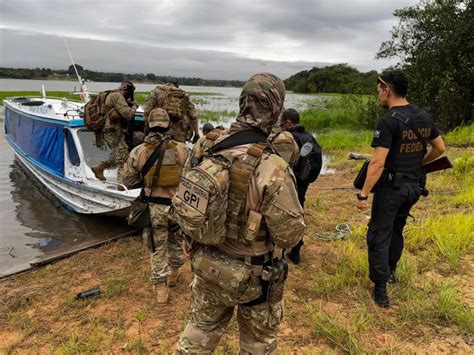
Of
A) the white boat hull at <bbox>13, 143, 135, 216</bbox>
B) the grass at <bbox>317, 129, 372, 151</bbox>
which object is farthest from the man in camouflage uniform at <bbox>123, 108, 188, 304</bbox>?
the grass at <bbox>317, 129, 372, 151</bbox>

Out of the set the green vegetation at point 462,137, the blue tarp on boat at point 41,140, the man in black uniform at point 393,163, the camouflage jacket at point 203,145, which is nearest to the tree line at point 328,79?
the green vegetation at point 462,137

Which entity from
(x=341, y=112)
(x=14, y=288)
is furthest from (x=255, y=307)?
(x=341, y=112)

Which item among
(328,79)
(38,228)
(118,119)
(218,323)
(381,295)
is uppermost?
(328,79)

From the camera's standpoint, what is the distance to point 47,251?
587 centimetres

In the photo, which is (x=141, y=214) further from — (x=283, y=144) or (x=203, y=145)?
(x=203, y=145)

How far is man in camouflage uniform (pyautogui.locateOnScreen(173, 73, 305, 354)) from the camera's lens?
1852mm

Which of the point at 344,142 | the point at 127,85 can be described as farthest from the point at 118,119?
the point at 344,142

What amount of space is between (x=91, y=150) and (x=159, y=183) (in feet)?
13.5

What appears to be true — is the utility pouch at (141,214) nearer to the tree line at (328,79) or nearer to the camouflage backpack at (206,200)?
the camouflage backpack at (206,200)

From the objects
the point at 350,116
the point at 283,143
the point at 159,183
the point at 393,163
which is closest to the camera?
the point at 393,163

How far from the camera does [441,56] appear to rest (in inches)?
554

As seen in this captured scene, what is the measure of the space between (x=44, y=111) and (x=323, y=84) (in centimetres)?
6386

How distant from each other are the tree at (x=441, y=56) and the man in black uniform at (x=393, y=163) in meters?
12.0

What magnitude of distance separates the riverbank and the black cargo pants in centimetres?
40
